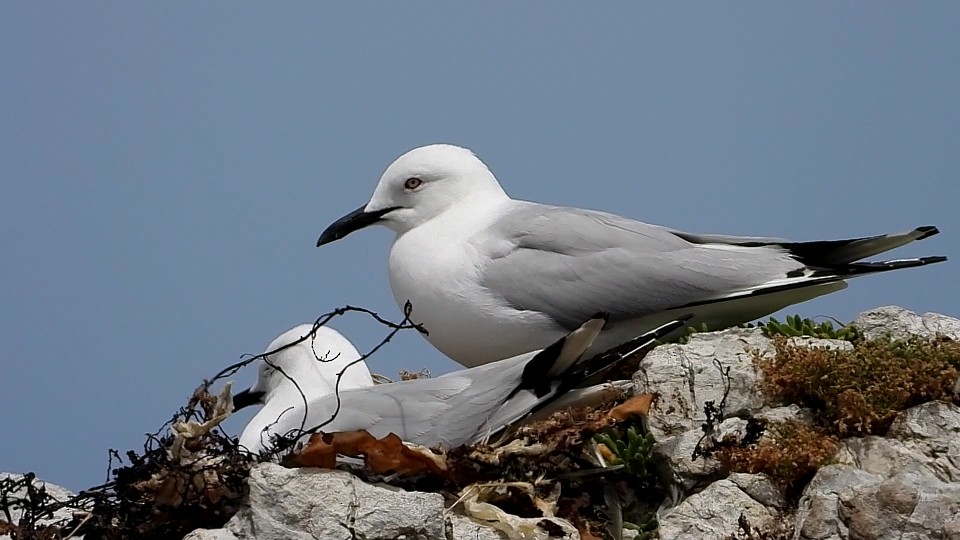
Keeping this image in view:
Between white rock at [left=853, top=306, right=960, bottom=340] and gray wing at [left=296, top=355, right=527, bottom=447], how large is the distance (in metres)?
2.08

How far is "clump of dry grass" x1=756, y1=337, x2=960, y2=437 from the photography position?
205 inches

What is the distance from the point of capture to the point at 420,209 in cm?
670

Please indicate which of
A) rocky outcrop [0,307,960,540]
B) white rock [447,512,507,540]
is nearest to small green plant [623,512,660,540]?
rocky outcrop [0,307,960,540]

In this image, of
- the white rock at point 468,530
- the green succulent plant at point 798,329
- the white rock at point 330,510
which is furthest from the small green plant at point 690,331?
the white rock at point 330,510

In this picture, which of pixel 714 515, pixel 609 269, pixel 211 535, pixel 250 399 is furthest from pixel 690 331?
pixel 211 535

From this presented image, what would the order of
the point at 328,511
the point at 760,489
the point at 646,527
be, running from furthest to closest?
1. the point at 646,527
2. the point at 760,489
3. the point at 328,511

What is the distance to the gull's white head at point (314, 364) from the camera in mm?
6160

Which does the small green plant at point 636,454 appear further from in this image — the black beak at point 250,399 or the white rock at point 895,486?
the black beak at point 250,399

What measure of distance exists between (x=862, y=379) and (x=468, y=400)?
1634mm

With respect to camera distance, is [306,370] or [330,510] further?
[306,370]

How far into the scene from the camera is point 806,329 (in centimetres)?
614

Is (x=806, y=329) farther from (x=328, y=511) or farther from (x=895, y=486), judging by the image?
(x=328, y=511)

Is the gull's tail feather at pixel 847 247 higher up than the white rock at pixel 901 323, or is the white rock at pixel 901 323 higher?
the gull's tail feather at pixel 847 247

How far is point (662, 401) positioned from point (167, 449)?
2.07 m
